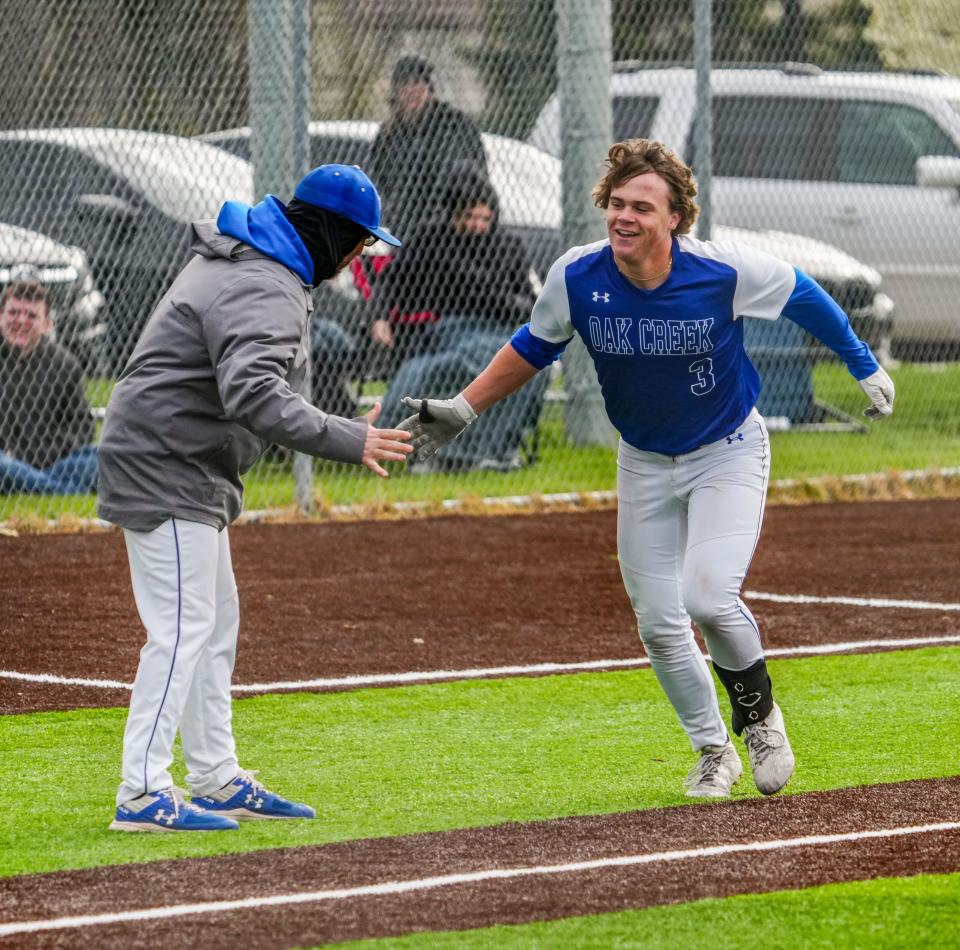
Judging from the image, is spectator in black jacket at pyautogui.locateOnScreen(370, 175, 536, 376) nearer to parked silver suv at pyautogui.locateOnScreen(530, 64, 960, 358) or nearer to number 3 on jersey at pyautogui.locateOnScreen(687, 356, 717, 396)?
parked silver suv at pyautogui.locateOnScreen(530, 64, 960, 358)

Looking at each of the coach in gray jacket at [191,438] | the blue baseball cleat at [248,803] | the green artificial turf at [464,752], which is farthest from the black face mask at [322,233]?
the green artificial turf at [464,752]

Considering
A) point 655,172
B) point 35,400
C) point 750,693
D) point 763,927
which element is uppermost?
point 655,172

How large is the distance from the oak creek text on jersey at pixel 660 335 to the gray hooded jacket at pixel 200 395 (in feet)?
2.96

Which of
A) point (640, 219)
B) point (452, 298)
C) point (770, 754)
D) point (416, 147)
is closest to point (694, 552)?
point (770, 754)

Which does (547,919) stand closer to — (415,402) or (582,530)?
(415,402)

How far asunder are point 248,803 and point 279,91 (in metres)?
6.53

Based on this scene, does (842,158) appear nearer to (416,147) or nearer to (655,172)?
(416,147)

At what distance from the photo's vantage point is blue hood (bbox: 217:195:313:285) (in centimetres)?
515

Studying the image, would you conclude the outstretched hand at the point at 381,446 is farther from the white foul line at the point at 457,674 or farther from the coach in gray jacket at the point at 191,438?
the white foul line at the point at 457,674

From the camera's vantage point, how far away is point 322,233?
5.25m

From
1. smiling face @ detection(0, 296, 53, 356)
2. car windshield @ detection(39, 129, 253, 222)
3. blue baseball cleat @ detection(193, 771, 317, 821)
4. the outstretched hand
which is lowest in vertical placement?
smiling face @ detection(0, 296, 53, 356)

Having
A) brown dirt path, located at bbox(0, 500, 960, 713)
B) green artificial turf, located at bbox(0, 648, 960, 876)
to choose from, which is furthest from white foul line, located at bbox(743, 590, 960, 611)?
green artificial turf, located at bbox(0, 648, 960, 876)

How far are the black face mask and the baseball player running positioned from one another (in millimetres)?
601

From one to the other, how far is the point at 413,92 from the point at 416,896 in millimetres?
7726
